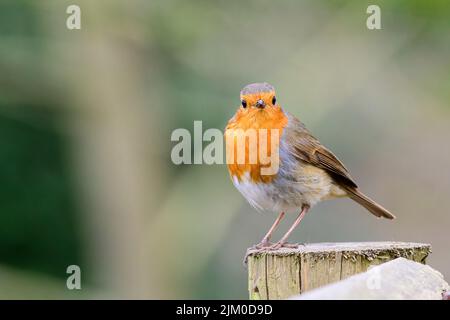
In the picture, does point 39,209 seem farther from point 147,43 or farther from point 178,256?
point 147,43

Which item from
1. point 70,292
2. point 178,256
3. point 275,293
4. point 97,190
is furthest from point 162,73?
point 275,293

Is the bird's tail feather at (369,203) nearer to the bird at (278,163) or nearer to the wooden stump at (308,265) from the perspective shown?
the bird at (278,163)

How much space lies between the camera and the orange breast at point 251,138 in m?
4.62

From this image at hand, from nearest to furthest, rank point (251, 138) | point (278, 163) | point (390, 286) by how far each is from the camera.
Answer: point (390, 286)
point (251, 138)
point (278, 163)

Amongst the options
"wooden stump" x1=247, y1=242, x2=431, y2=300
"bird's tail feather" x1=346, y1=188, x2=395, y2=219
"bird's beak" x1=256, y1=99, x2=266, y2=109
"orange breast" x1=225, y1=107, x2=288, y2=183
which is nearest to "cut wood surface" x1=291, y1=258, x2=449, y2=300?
"wooden stump" x1=247, y1=242, x2=431, y2=300

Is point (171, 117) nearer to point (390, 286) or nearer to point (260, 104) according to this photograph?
point (260, 104)

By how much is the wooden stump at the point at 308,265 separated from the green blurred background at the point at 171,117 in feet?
12.6

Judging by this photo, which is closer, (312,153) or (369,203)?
(312,153)

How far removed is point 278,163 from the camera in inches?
187

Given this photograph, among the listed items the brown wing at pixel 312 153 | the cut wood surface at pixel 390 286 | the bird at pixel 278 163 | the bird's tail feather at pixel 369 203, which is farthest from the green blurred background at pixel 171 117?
the cut wood surface at pixel 390 286

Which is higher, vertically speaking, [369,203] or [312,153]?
[312,153]

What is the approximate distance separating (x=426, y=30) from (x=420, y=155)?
128 cm

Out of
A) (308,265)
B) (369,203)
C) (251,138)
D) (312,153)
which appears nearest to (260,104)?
(251,138)

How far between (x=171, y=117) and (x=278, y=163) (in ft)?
12.3
